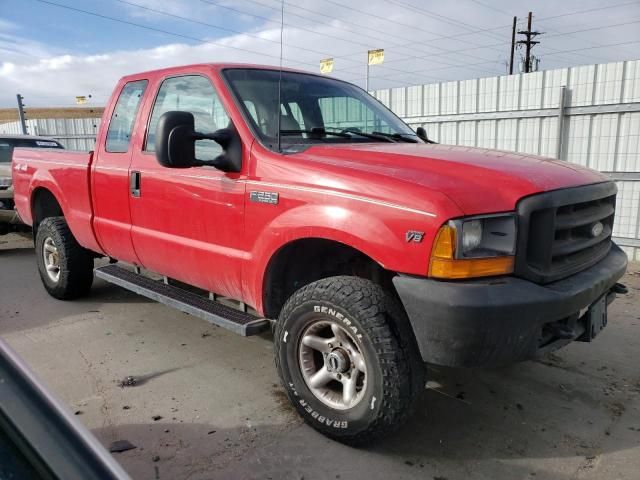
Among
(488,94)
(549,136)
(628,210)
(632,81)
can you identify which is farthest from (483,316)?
(488,94)

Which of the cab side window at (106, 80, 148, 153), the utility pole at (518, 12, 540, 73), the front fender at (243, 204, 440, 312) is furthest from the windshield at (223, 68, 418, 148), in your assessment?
the utility pole at (518, 12, 540, 73)

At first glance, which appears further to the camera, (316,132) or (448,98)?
(448,98)

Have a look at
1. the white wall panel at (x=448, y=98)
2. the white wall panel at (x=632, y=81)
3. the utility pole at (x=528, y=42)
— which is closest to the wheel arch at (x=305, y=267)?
the white wall panel at (x=632, y=81)

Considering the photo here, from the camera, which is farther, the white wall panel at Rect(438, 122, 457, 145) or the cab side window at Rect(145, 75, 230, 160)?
the white wall panel at Rect(438, 122, 457, 145)

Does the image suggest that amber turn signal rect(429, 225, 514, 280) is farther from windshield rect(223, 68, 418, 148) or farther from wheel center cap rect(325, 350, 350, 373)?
windshield rect(223, 68, 418, 148)

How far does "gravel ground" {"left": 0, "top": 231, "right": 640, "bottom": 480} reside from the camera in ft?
8.27

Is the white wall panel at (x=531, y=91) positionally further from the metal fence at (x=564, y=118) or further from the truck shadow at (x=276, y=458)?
the truck shadow at (x=276, y=458)

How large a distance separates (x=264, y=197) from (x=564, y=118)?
6056mm

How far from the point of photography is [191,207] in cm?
337

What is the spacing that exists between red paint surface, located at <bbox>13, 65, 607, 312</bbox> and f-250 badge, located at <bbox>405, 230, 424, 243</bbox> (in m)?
0.02

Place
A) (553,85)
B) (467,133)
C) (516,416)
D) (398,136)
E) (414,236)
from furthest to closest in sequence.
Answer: (467,133) → (553,85) → (398,136) → (516,416) → (414,236)

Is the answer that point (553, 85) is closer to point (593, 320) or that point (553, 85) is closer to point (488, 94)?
point (488, 94)

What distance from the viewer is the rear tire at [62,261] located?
483 cm

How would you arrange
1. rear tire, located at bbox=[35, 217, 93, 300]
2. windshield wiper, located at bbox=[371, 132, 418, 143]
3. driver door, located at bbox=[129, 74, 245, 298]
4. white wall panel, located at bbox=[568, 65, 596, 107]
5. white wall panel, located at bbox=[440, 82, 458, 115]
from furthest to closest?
1. white wall panel, located at bbox=[440, 82, 458, 115]
2. white wall panel, located at bbox=[568, 65, 596, 107]
3. rear tire, located at bbox=[35, 217, 93, 300]
4. windshield wiper, located at bbox=[371, 132, 418, 143]
5. driver door, located at bbox=[129, 74, 245, 298]
